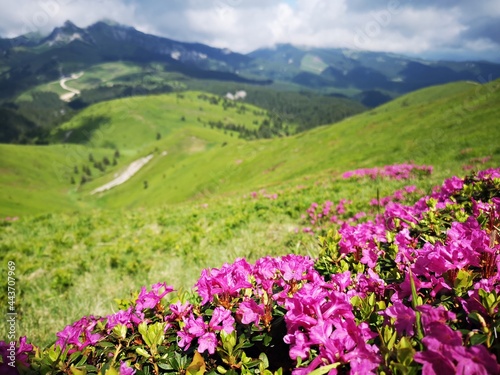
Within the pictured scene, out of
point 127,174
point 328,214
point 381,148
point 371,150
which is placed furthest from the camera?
point 127,174

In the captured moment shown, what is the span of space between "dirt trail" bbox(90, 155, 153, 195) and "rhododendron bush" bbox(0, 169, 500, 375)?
175418mm

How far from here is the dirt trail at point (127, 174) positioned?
165m

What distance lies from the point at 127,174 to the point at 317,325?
186848 mm

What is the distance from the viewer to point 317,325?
1694 mm

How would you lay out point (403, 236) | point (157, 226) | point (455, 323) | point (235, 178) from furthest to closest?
1. point (235, 178)
2. point (157, 226)
3. point (403, 236)
4. point (455, 323)

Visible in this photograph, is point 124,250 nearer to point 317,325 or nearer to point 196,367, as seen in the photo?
point 196,367

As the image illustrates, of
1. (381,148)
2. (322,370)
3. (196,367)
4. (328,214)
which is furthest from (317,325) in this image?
(381,148)

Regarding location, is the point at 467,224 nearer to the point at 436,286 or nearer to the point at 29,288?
the point at 436,286

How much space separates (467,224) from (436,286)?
4.20ft

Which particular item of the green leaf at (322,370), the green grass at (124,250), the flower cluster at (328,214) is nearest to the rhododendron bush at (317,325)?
the green leaf at (322,370)

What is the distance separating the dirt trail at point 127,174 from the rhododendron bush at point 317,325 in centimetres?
17542

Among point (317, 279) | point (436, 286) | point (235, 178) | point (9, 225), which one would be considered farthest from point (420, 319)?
point (235, 178)

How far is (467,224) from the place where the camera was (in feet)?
9.34

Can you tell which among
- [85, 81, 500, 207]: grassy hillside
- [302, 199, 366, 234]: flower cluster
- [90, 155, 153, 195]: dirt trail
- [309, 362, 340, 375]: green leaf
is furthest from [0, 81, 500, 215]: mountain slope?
[90, 155, 153, 195]: dirt trail
